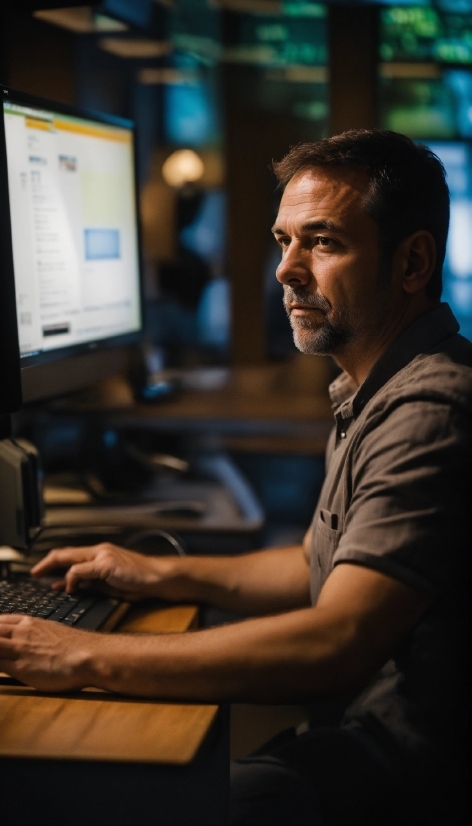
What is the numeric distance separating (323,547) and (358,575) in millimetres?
240

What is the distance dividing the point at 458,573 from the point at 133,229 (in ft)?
3.98

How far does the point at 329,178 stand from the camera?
1.25m

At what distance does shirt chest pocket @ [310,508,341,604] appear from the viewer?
4.04 feet

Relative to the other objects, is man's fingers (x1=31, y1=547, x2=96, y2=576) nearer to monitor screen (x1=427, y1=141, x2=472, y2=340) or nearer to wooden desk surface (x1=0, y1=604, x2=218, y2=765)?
wooden desk surface (x1=0, y1=604, x2=218, y2=765)

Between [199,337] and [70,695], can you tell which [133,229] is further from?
[199,337]

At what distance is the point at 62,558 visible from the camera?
1381 millimetres

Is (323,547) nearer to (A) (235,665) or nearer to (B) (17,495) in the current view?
(A) (235,665)

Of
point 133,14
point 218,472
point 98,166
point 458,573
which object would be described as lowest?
point 218,472

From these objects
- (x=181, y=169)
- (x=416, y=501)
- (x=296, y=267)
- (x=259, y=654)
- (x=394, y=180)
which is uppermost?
(x=181, y=169)

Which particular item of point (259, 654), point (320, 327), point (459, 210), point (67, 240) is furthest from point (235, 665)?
point (459, 210)

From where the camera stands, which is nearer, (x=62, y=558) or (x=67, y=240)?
(x=62, y=558)

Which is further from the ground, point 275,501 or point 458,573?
point 458,573

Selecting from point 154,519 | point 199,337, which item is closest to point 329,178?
point 154,519

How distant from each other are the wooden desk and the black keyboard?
0.19m
